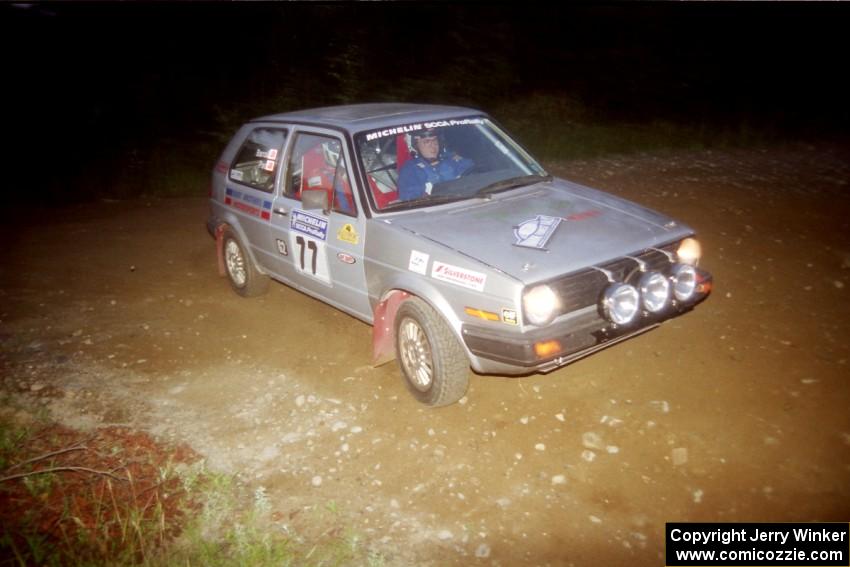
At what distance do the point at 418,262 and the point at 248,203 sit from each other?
227 centimetres

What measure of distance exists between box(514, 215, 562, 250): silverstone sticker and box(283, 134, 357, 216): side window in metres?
1.25

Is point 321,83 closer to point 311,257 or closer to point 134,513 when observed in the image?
point 311,257

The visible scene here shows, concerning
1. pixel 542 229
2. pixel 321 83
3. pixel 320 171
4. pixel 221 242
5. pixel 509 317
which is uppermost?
pixel 321 83

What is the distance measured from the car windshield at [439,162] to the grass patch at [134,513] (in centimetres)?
205

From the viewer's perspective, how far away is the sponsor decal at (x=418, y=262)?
12.4 feet

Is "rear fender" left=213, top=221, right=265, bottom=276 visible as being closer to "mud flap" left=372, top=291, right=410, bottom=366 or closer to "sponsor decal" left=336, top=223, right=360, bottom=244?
"sponsor decal" left=336, top=223, right=360, bottom=244

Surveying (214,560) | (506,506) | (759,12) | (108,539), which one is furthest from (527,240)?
(759,12)

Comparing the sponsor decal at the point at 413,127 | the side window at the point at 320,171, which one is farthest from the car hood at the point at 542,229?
the sponsor decal at the point at 413,127

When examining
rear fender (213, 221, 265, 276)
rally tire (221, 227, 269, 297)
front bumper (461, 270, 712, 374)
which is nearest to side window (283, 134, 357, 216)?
rear fender (213, 221, 265, 276)

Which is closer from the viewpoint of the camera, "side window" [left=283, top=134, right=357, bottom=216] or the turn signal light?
the turn signal light

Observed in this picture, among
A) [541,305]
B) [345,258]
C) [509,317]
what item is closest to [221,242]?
[345,258]

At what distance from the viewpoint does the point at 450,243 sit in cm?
373

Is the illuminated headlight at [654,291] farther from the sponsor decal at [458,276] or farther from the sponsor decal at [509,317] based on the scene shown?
the sponsor decal at [458,276]

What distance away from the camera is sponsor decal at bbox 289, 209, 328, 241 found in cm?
456
